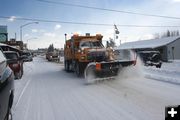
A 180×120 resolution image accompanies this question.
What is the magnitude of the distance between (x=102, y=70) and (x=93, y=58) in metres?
2.11

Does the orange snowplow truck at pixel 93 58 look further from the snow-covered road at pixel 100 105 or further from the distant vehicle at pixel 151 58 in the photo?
the distant vehicle at pixel 151 58

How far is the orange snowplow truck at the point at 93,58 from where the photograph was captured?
46.4 feet

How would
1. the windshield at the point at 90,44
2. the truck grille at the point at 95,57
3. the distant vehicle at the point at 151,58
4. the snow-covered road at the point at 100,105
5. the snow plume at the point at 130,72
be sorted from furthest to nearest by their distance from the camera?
the distant vehicle at the point at 151,58 < the windshield at the point at 90,44 < the truck grille at the point at 95,57 < the snow plume at the point at 130,72 < the snow-covered road at the point at 100,105

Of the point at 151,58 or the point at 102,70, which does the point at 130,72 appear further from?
the point at 151,58

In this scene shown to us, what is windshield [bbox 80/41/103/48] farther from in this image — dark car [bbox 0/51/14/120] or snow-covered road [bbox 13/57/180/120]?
dark car [bbox 0/51/14/120]

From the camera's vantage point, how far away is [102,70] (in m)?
14.3

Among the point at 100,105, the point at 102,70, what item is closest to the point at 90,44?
the point at 102,70

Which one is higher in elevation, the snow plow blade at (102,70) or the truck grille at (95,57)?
the truck grille at (95,57)

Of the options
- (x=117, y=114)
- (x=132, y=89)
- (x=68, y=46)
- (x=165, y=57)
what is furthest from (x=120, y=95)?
(x=165, y=57)

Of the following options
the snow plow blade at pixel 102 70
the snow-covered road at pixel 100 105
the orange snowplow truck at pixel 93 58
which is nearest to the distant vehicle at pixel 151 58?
the orange snowplow truck at pixel 93 58

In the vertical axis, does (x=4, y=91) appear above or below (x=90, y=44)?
below

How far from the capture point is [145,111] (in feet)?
23.5

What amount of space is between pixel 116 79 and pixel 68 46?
7401 mm

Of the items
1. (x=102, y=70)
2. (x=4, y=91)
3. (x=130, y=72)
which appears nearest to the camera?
(x=4, y=91)
